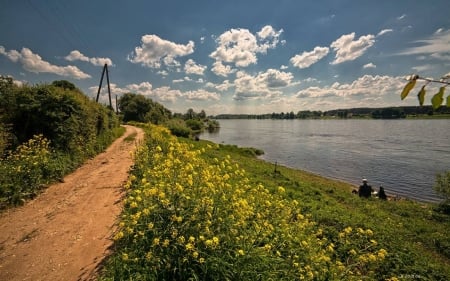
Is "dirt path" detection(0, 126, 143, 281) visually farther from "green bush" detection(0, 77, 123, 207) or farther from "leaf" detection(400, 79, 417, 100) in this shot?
"leaf" detection(400, 79, 417, 100)

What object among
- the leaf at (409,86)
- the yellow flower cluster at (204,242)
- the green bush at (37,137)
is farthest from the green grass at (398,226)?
the green bush at (37,137)

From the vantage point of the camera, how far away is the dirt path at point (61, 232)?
16.5 ft

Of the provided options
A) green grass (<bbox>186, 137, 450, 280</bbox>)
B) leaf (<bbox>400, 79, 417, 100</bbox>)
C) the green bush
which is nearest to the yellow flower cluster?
leaf (<bbox>400, 79, 417, 100</bbox>)

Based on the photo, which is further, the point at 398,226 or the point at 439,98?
the point at 398,226

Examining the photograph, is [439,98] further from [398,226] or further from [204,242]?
[398,226]

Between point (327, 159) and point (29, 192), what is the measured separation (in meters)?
31.5

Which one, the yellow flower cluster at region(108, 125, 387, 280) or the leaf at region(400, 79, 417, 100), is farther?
the yellow flower cluster at region(108, 125, 387, 280)

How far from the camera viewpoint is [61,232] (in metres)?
6.35

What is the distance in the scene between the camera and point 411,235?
9281 millimetres

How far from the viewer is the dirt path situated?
5.03 metres

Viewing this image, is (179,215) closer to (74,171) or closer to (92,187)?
(92,187)

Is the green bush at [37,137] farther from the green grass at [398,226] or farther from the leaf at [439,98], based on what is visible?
the leaf at [439,98]

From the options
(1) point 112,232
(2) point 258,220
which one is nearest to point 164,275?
(2) point 258,220

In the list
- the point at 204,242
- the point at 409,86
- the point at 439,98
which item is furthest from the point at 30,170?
the point at 439,98
